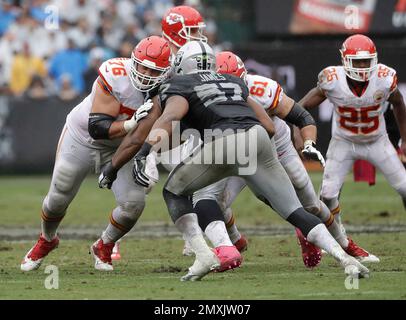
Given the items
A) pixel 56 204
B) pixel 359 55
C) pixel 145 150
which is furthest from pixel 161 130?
pixel 359 55

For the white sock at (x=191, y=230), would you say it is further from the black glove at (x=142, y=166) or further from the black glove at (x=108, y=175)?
the black glove at (x=108, y=175)

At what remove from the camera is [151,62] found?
716cm

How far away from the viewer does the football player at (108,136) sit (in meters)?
7.22

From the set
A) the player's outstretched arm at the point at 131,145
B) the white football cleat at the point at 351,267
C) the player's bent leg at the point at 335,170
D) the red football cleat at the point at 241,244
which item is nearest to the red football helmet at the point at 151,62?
the player's outstretched arm at the point at 131,145

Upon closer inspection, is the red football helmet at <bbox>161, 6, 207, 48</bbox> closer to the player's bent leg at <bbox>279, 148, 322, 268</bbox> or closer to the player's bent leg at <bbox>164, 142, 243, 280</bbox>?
the player's bent leg at <bbox>279, 148, 322, 268</bbox>

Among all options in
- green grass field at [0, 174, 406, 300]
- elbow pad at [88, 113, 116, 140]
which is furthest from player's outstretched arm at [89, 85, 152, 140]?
green grass field at [0, 174, 406, 300]

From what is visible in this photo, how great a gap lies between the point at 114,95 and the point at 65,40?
9.34 metres

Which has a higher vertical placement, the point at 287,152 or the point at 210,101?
the point at 210,101

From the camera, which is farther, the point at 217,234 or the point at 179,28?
→ the point at 179,28

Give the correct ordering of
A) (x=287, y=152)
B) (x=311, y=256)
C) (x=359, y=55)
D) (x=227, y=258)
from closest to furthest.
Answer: (x=227, y=258)
(x=311, y=256)
(x=287, y=152)
(x=359, y=55)

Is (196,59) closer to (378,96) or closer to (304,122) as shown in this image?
(304,122)

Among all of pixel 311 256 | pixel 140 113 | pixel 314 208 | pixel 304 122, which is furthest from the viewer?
pixel 314 208

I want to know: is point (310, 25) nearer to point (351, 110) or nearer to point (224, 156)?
point (351, 110)

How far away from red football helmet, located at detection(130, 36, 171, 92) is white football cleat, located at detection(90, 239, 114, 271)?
1.18m
